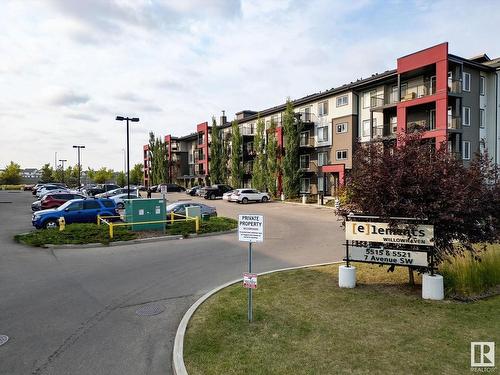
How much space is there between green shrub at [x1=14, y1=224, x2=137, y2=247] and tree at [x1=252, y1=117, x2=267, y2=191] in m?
31.6

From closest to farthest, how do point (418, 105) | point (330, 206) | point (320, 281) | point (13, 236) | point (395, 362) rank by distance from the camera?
point (395, 362)
point (320, 281)
point (13, 236)
point (418, 105)
point (330, 206)

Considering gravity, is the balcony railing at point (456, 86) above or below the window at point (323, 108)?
below

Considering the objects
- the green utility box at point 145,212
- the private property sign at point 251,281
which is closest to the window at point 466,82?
the green utility box at point 145,212

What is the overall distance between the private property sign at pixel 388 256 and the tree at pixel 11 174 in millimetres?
99733

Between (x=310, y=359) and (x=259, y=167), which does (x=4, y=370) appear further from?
(x=259, y=167)

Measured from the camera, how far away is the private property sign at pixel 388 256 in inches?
340

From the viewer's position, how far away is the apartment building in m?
30.0

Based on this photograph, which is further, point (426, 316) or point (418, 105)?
point (418, 105)

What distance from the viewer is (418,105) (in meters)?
31.7

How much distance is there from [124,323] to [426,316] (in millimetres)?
6009

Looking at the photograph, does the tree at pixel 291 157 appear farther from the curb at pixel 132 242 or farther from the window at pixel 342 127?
the curb at pixel 132 242

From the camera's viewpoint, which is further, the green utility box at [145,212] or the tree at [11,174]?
the tree at [11,174]

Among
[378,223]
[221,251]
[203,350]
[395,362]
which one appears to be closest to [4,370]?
[203,350]

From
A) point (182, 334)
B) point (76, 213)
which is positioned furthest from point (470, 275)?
point (76, 213)
